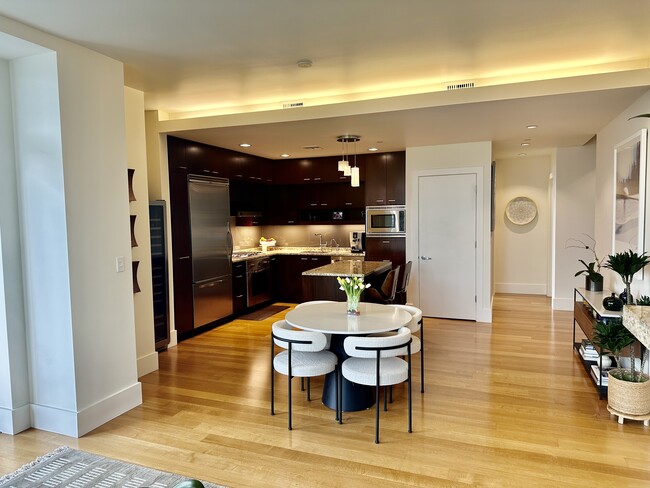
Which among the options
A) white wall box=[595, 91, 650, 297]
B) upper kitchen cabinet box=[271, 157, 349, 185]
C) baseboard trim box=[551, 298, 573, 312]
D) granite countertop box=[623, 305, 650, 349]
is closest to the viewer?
granite countertop box=[623, 305, 650, 349]

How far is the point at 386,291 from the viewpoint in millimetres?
4906

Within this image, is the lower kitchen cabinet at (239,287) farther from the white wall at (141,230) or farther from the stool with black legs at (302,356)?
the stool with black legs at (302,356)

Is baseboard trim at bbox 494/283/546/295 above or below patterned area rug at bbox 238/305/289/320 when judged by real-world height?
above

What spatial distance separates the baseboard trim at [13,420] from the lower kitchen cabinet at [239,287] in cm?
337

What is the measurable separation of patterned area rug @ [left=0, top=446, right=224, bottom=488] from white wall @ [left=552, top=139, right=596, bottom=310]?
623cm

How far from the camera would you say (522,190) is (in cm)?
820

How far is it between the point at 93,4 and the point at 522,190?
7686 millimetres

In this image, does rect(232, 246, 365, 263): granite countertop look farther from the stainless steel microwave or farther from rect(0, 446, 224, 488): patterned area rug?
rect(0, 446, 224, 488): patterned area rug

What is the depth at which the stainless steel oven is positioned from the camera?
268 inches

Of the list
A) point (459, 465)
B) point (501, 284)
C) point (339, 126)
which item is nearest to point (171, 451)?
point (459, 465)

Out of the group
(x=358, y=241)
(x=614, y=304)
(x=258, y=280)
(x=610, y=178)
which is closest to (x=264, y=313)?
(x=258, y=280)

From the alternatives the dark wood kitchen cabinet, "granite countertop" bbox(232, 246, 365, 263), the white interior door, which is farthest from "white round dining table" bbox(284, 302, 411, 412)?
"granite countertop" bbox(232, 246, 365, 263)

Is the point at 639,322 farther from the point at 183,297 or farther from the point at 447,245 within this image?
the point at 183,297

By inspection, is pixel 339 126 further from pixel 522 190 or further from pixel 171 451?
pixel 522 190
